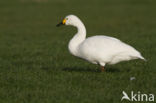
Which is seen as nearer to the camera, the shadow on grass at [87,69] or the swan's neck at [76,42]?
the swan's neck at [76,42]

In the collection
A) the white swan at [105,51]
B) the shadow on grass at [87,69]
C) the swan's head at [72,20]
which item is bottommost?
the shadow on grass at [87,69]

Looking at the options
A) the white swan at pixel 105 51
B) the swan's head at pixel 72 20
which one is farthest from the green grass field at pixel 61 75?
the swan's head at pixel 72 20

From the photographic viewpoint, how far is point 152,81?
8.59 metres

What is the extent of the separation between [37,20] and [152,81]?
2149 centimetres

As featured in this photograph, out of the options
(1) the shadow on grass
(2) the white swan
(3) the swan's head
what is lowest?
(1) the shadow on grass

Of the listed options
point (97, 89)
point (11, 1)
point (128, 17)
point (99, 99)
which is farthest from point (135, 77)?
point (11, 1)

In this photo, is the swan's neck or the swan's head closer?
the swan's neck

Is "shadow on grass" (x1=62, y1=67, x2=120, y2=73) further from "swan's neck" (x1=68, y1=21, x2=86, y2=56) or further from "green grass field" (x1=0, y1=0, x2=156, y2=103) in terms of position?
"swan's neck" (x1=68, y1=21, x2=86, y2=56)

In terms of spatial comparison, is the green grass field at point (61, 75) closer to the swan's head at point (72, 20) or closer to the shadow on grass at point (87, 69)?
the shadow on grass at point (87, 69)

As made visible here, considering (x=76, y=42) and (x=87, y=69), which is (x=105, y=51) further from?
(x=87, y=69)

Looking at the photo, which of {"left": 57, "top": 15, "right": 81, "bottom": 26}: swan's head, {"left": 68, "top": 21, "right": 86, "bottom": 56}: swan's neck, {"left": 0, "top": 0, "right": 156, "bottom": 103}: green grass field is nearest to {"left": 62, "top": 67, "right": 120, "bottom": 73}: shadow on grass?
{"left": 0, "top": 0, "right": 156, "bottom": 103}: green grass field

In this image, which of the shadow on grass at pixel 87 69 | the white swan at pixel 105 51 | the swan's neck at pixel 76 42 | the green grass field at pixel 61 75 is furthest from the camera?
the shadow on grass at pixel 87 69

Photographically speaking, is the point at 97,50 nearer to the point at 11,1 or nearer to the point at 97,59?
the point at 97,59

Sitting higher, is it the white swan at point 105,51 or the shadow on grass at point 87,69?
the white swan at point 105,51
